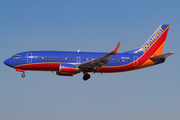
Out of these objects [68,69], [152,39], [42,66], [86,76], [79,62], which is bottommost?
[86,76]

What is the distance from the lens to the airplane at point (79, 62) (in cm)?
5300

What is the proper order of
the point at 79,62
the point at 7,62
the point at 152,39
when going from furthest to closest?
1. the point at 152,39
2. the point at 7,62
3. the point at 79,62

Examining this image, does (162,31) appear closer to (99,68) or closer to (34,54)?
(99,68)

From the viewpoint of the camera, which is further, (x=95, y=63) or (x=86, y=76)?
(x=86, y=76)

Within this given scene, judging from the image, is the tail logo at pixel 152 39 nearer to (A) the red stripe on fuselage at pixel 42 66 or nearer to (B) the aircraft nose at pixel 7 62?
(A) the red stripe on fuselage at pixel 42 66

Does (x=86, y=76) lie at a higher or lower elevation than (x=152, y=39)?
lower

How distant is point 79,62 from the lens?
178 ft

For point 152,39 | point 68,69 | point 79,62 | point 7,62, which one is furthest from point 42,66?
point 152,39

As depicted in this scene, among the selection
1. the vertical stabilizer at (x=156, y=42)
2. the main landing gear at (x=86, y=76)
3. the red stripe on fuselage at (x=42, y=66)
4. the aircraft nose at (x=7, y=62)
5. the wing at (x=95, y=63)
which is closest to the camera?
the wing at (x=95, y=63)

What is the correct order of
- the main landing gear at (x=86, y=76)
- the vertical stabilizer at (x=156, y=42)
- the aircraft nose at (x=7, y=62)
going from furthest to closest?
the vertical stabilizer at (x=156, y=42) < the main landing gear at (x=86, y=76) < the aircraft nose at (x=7, y=62)

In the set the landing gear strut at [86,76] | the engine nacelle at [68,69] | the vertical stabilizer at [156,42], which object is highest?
the vertical stabilizer at [156,42]

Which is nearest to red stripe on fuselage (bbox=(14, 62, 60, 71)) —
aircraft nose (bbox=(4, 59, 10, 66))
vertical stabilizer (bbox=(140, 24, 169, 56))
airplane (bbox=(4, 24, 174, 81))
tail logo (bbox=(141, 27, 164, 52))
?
airplane (bbox=(4, 24, 174, 81))

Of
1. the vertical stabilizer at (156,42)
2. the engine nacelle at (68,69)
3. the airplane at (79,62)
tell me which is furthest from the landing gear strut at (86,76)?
the vertical stabilizer at (156,42)

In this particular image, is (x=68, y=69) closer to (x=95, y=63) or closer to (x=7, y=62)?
(x=95, y=63)
